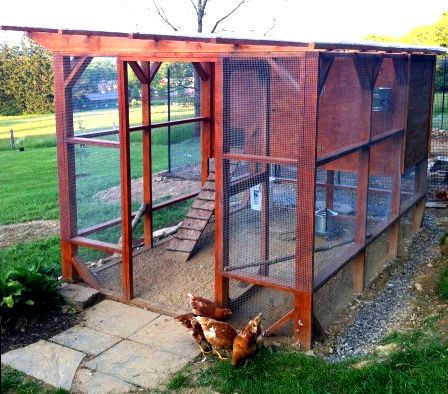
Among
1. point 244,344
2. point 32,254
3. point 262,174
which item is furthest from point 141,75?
point 244,344

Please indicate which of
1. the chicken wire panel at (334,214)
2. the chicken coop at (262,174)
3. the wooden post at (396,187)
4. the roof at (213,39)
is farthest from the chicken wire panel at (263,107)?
the wooden post at (396,187)

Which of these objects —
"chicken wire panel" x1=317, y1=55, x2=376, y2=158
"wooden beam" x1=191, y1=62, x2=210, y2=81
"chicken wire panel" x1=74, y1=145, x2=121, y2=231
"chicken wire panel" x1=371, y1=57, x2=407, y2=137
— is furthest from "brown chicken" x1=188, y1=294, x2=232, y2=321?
"wooden beam" x1=191, y1=62, x2=210, y2=81

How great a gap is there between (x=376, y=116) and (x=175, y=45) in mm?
2431

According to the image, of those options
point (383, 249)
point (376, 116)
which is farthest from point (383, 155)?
point (383, 249)

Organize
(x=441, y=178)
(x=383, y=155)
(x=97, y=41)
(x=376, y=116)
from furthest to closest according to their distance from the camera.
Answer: (x=441, y=178) → (x=383, y=155) → (x=376, y=116) → (x=97, y=41)

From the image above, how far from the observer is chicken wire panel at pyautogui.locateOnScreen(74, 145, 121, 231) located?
6.11m

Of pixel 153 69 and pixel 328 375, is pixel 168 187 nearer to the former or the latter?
pixel 153 69

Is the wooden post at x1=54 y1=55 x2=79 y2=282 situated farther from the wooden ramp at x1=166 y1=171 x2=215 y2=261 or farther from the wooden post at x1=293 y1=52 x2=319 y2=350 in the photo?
the wooden post at x1=293 y1=52 x2=319 y2=350

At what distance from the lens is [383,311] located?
6.18 metres

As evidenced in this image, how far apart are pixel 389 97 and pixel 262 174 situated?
8.17 feet

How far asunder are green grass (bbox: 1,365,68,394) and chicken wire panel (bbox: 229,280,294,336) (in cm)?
178

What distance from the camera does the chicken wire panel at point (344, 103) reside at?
5.45 meters

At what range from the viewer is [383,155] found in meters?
7.07

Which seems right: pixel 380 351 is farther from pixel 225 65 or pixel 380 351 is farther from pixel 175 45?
pixel 175 45
